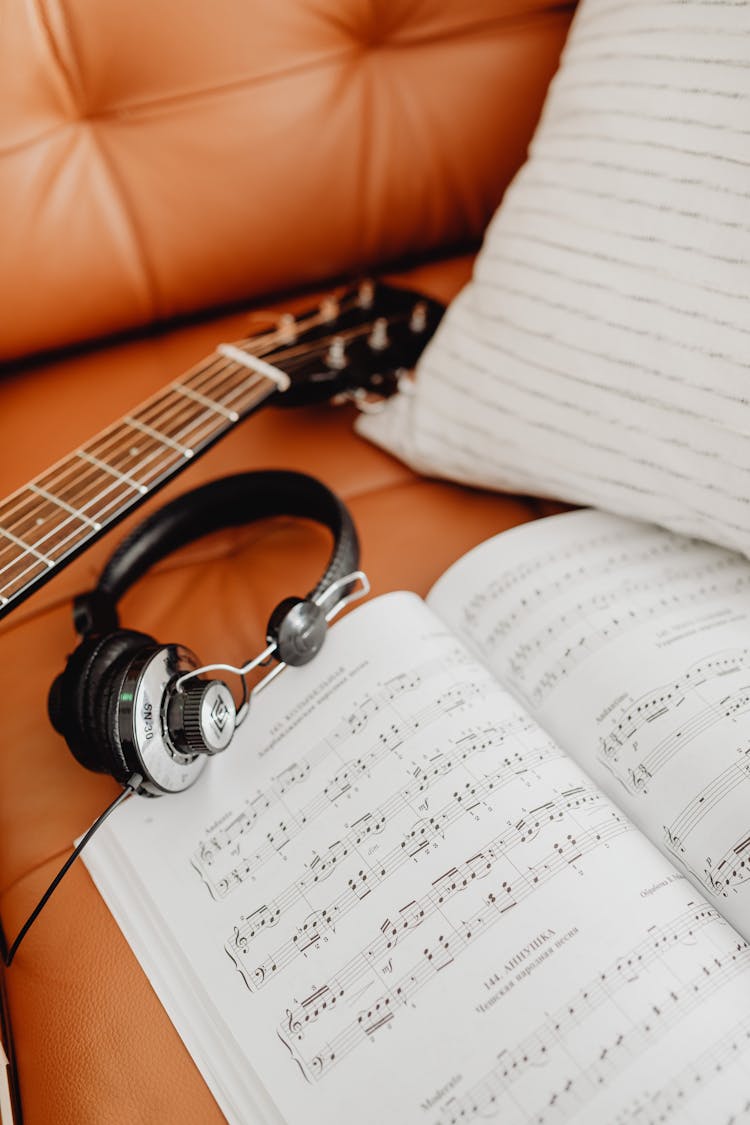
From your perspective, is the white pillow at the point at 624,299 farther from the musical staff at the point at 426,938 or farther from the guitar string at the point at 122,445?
the musical staff at the point at 426,938

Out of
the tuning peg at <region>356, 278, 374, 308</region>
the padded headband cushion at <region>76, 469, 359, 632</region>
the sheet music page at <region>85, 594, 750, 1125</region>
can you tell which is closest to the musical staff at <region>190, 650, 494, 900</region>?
the sheet music page at <region>85, 594, 750, 1125</region>

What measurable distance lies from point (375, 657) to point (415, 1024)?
25 cm

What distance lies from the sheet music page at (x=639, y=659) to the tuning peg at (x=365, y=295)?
0.31m

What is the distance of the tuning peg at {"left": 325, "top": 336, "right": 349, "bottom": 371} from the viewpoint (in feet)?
2.63

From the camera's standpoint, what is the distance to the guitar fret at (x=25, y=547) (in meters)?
0.61

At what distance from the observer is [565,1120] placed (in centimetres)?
43

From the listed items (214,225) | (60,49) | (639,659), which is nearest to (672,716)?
(639,659)

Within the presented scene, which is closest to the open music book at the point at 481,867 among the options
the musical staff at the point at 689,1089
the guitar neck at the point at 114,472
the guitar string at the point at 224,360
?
the musical staff at the point at 689,1089

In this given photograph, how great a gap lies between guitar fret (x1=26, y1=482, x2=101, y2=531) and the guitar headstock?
9.1 inches

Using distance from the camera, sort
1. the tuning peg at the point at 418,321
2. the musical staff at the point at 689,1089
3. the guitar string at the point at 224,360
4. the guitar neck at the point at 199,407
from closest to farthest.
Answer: the musical staff at the point at 689,1089
the guitar neck at the point at 199,407
the guitar string at the point at 224,360
the tuning peg at the point at 418,321

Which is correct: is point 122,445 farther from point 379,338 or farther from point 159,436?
point 379,338

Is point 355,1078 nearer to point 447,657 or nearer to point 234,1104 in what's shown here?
point 234,1104

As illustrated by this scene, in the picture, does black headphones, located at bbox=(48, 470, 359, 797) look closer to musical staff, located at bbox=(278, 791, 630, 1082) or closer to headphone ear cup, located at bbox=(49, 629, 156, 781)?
headphone ear cup, located at bbox=(49, 629, 156, 781)

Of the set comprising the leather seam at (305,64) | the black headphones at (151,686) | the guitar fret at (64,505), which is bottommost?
the black headphones at (151,686)
